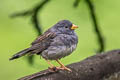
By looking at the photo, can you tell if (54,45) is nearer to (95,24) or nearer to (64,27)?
(64,27)

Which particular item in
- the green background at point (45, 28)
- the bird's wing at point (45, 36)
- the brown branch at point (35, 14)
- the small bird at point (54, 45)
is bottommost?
the green background at point (45, 28)

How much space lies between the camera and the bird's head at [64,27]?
23.3ft

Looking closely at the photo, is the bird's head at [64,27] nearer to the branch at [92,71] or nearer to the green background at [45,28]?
the branch at [92,71]

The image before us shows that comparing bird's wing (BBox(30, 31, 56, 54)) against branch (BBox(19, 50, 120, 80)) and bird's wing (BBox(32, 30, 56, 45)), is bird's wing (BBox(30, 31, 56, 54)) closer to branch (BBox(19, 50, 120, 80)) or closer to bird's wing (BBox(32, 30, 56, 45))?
bird's wing (BBox(32, 30, 56, 45))

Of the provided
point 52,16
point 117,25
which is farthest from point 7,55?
point 117,25

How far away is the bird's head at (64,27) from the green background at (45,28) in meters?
6.15

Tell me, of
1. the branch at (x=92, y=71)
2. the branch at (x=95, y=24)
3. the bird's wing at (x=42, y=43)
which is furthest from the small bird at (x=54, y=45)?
the branch at (x=95, y=24)

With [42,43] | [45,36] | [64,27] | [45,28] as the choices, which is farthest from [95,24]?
[45,28]

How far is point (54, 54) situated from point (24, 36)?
8406 mm

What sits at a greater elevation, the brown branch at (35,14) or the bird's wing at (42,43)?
the brown branch at (35,14)

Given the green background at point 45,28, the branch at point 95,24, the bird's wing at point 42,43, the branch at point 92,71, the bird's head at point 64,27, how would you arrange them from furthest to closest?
the green background at point 45,28 < the branch at point 95,24 < the bird's head at point 64,27 < the bird's wing at point 42,43 < the branch at point 92,71

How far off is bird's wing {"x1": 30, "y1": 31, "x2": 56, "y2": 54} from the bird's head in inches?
6.6

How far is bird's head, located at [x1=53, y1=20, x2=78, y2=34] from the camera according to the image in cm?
711

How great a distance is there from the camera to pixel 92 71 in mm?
6801
